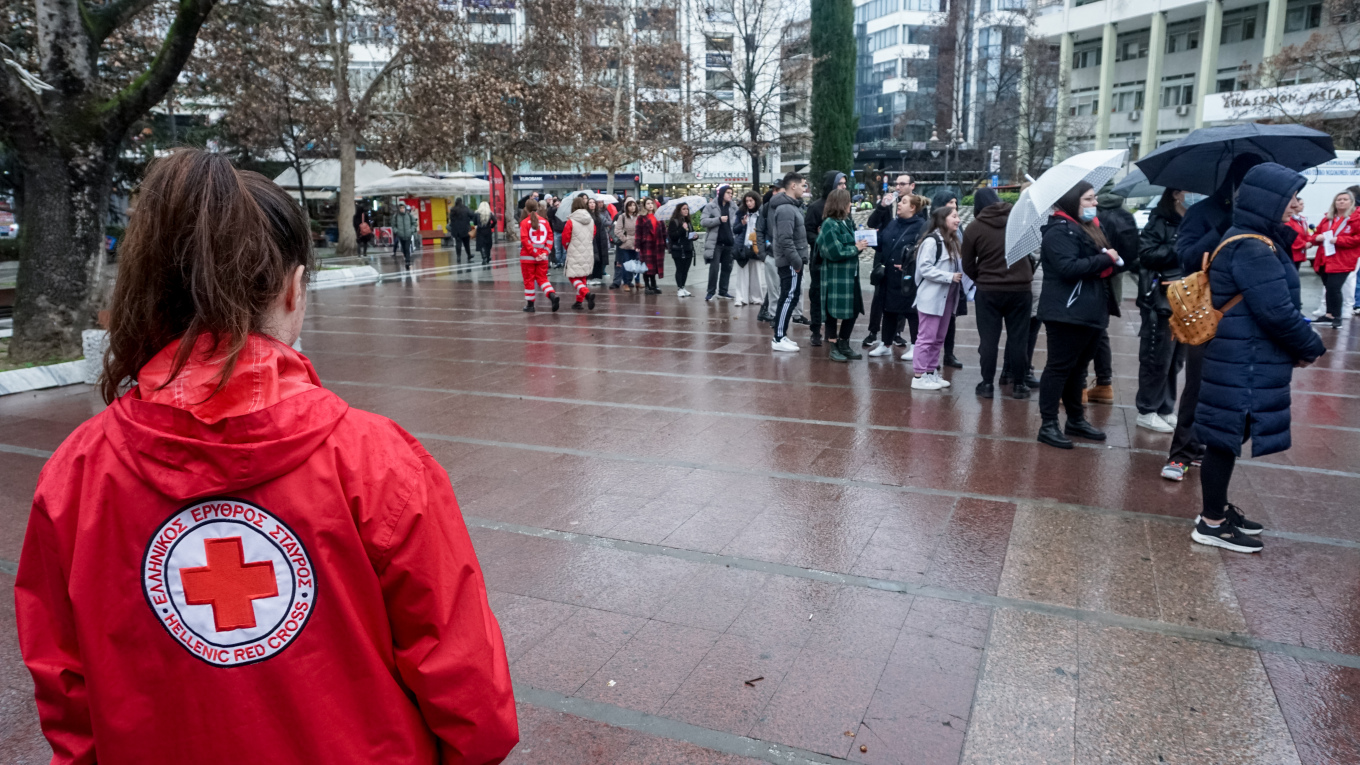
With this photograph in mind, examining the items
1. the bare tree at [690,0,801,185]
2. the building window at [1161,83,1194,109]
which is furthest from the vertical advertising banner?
the building window at [1161,83,1194,109]

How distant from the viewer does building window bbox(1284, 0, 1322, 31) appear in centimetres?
4447

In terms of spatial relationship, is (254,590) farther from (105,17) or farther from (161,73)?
(105,17)

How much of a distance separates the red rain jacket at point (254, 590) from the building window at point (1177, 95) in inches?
2372

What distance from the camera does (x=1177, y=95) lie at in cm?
5309

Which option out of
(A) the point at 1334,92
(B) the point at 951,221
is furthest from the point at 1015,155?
(B) the point at 951,221

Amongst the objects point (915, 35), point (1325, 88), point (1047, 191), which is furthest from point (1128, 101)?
point (1047, 191)

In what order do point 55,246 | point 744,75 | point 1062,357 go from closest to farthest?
point 1062,357 < point 55,246 < point 744,75

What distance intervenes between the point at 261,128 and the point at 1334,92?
30.0 m

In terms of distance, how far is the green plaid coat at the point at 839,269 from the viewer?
926cm

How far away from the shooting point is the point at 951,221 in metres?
8.37

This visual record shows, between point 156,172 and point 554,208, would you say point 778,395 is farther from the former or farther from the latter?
point 554,208

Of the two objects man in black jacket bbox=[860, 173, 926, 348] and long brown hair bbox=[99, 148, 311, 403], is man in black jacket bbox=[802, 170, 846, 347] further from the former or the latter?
long brown hair bbox=[99, 148, 311, 403]

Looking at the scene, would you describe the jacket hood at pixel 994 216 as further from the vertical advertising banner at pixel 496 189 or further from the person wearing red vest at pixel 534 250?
the vertical advertising banner at pixel 496 189

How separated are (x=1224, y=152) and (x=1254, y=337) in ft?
6.14
